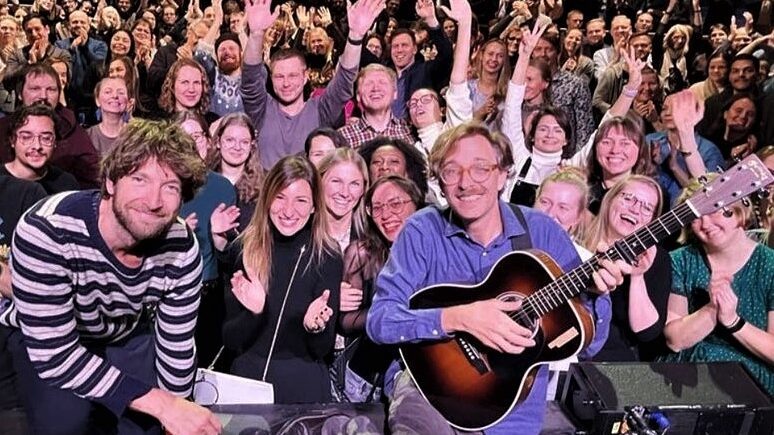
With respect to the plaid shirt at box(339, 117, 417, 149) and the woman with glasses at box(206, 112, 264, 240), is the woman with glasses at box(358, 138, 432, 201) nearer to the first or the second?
the plaid shirt at box(339, 117, 417, 149)

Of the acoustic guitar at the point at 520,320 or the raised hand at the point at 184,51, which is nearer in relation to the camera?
the acoustic guitar at the point at 520,320

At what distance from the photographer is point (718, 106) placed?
6070 mm

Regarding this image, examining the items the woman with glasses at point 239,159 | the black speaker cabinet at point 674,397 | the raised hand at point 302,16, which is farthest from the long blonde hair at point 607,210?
the raised hand at point 302,16

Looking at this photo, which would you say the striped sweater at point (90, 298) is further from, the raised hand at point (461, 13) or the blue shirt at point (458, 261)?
the raised hand at point (461, 13)

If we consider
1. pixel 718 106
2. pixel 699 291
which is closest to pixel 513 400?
pixel 699 291

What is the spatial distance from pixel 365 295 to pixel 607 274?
116 cm

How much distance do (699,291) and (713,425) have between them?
732mm

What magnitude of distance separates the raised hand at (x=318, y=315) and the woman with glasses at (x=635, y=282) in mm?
965

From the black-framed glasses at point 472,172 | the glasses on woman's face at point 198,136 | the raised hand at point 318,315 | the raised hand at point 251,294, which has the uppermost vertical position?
the black-framed glasses at point 472,172

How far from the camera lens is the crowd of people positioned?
2.36m

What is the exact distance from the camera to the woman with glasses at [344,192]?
3645mm

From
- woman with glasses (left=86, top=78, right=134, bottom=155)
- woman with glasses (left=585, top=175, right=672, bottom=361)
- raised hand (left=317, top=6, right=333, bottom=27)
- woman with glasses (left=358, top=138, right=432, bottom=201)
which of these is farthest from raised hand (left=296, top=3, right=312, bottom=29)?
woman with glasses (left=585, top=175, right=672, bottom=361)

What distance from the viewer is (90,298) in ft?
7.80

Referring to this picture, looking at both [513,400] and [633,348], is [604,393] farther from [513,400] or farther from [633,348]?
[633,348]
